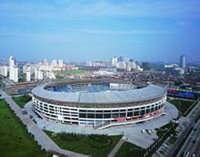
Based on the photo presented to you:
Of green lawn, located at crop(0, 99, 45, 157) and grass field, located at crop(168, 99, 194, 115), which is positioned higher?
grass field, located at crop(168, 99, 194, 115)

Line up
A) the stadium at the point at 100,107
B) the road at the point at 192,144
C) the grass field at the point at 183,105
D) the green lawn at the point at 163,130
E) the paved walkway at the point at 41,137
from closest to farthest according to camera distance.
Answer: the paved walkway at the point at 41,137 → the road at the point at 192,144 → the green lawn at the point at 163,130 → the stadium at the point at 100,107 → the grass field at the point at 183,105

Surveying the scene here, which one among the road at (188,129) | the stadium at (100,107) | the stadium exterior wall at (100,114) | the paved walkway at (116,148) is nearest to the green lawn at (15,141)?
the stadium at (100,107)

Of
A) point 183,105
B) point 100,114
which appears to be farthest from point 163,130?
point 183,105

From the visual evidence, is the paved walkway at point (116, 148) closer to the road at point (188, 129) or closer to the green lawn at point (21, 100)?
the road at point (188, 129)

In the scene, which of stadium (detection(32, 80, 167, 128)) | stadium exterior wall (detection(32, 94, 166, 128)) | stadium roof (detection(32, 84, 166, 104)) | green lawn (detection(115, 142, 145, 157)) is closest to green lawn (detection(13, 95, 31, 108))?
stadium (detection(32, 80, 167, 128))

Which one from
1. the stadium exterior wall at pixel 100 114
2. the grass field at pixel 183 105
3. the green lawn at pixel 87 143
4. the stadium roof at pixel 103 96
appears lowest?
the green lawn at pixel 87 143

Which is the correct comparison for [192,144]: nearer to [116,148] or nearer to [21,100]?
[116,148]

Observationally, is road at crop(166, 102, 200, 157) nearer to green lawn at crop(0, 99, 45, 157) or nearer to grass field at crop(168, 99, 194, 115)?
grass field at crop(168, 99, 194, 115)
